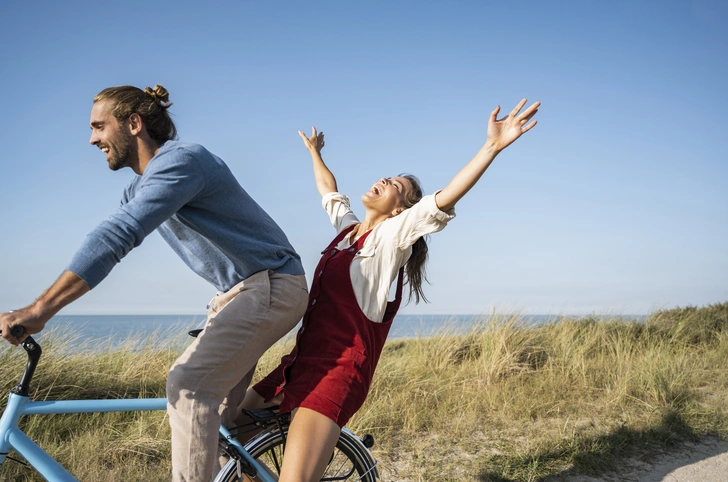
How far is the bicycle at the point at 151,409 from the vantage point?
7.45 feet

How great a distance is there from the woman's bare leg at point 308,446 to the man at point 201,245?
12.0 inches

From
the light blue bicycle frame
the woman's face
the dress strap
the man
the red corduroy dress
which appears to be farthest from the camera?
the woman's face

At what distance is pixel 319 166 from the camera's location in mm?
4094

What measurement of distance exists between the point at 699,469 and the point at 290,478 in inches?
147

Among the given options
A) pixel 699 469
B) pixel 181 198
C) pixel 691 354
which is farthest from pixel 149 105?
pixel 691 354

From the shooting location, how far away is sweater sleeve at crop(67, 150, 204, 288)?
1.96m

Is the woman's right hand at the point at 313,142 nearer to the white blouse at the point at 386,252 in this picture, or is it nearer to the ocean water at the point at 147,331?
the white blouse at the point at 386,252

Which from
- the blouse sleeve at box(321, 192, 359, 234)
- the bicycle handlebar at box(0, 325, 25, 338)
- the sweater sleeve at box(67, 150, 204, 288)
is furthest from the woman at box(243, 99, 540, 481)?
the bicycle handlebar at box(0, 325, 25, 338)

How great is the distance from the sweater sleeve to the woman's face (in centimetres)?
126

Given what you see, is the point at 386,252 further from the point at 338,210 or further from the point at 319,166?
the point at 319,166

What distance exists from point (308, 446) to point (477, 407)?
360 cm

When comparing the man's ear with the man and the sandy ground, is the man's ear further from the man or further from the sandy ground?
the sandy ground

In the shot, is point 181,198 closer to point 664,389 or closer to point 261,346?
point 261,346

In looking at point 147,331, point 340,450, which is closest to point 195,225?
point 340,450
